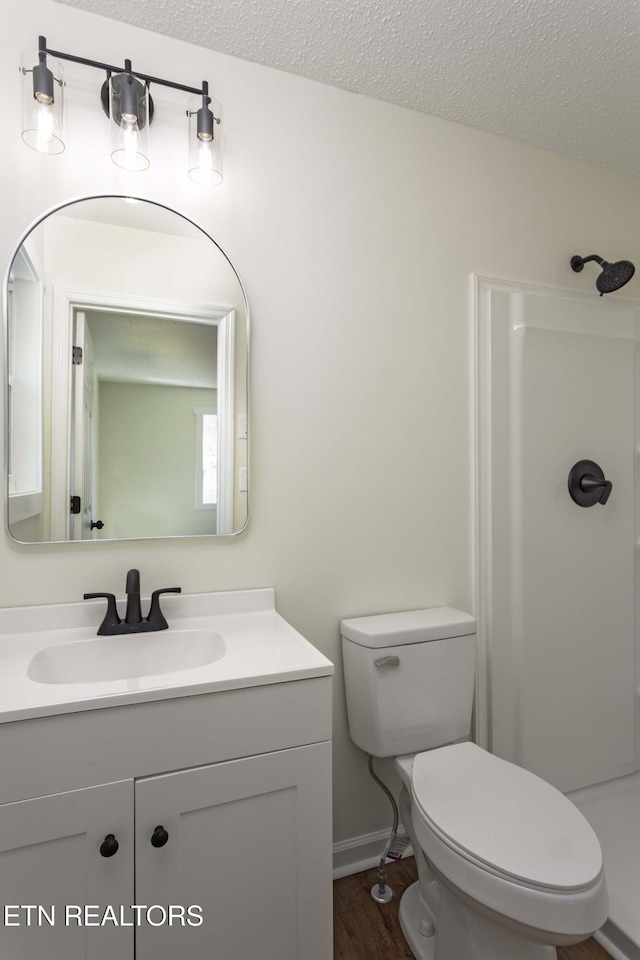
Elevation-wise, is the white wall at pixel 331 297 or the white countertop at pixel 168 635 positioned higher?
the white wall at pixel 331 297

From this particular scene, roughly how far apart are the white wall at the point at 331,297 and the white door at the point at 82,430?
82 mm

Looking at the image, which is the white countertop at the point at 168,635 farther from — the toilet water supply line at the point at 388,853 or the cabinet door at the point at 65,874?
the toilet water supply line at the point at 388,853

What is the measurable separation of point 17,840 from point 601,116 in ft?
8.13

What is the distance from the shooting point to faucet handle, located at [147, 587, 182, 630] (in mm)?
1310

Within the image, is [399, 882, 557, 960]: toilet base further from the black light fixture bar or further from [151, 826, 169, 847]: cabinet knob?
the black light fixture bar

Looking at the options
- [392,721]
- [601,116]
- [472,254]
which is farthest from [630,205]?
[392,721]

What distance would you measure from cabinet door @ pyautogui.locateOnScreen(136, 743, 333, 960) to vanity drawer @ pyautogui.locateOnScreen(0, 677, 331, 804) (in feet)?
0.12

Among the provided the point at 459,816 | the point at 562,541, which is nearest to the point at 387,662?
the point at 459,816

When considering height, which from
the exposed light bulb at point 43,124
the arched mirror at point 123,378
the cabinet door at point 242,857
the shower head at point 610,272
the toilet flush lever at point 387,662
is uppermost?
the exposed light bulb at point 43,124

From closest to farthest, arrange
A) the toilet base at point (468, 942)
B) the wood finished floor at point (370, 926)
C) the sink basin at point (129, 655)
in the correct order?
the toilet base at point (468, 942)
the sink basin at point (129, 655)
the wood finished floor at point (370, 926)

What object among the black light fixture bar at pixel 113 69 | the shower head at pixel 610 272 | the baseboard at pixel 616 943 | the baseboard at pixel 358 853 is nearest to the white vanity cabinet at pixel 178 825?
the baseboard at pixel 358 853

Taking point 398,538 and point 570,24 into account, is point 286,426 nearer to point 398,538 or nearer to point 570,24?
point 398,538

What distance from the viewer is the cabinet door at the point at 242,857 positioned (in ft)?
3.20

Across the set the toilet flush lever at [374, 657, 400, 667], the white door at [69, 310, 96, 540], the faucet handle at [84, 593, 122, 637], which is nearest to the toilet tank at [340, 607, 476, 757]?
the toilet flush lever at [374, 657, 400, 667]
